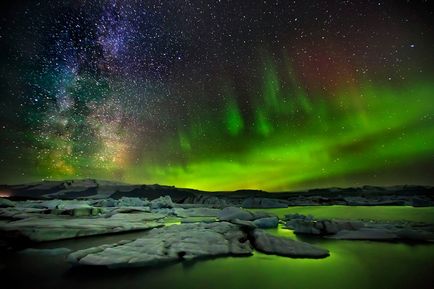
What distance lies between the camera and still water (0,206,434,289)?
5195 mm

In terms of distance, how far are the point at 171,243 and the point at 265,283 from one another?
3.07 meters

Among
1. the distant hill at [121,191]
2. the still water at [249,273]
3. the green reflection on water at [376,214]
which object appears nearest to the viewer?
the still water at [249,273]

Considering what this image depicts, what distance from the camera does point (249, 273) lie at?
591 centimetres

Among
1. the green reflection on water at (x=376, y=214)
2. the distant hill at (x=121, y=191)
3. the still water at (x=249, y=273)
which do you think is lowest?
the still water at (x=249, y=273)

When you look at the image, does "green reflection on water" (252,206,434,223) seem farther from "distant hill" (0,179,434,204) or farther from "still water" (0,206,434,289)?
"distant hill" (0,179,434,204)

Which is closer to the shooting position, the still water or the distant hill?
the still water

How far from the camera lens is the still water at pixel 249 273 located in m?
5.20

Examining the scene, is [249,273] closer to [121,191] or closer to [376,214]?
[376,214]

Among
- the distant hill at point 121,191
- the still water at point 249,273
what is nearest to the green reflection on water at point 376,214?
the still water at point 249,273

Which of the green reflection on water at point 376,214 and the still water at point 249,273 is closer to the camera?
the still water at point 249,273

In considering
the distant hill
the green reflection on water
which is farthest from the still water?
the distant hill

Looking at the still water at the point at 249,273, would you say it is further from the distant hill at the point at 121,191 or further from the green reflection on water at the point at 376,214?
the distant hill at the point at 121,191

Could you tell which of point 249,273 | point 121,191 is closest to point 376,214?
point 249,273

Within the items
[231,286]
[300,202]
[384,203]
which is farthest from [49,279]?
[384,203]
